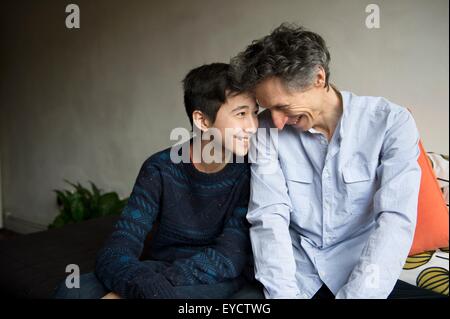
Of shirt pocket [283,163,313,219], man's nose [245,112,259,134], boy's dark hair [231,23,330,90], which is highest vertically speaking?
boy's dark hair [231,23,330,90]

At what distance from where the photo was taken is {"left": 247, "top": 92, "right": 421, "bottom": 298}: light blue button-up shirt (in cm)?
81

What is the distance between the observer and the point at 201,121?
0.97 m

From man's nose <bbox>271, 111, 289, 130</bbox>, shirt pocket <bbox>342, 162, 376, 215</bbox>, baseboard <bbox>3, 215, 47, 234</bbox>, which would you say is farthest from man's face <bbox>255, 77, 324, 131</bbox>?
baseboard <bbox>3, 215, 47, 234</bbox>

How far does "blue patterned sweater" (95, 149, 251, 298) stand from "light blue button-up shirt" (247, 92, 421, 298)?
0.05 meters

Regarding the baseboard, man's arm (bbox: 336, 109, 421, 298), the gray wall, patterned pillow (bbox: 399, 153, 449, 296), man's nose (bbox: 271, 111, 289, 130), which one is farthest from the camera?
the baseboard

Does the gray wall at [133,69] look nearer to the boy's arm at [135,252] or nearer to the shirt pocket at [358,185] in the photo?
the shirt pocket at [358,185]

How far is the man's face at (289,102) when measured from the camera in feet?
2.82

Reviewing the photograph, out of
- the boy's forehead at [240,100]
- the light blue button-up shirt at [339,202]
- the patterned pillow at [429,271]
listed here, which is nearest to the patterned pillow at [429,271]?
the patterned pillow at [429,271]

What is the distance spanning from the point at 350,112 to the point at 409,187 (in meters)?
0.20

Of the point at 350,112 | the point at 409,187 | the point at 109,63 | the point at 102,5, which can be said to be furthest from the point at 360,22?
the point at 109,63

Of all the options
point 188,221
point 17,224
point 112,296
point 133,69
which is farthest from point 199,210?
point 17,224

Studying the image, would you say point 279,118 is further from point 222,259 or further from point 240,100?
point 222,259

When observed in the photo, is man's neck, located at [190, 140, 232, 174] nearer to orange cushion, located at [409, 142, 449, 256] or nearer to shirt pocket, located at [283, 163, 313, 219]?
shirt pocket, located at [283, 163, 313, 219]

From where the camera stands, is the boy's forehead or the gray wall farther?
the gray wall
